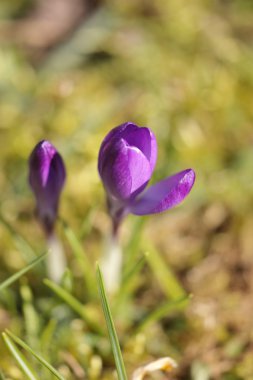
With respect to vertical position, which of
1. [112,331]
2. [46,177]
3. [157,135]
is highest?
[157,135]

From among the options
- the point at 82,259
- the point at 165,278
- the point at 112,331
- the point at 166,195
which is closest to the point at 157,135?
the point at 165,278

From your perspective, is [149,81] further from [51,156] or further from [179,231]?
[51,156]

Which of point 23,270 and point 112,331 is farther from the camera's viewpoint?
point 23,270

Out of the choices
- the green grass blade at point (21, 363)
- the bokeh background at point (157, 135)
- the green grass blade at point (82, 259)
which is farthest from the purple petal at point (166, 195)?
the green grass blade at point (21, 363)

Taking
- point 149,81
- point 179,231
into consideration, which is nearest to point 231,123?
point 149,81

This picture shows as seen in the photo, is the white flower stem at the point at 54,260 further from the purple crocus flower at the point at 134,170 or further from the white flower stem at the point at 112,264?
the purple crocus flower at the point at 134,170

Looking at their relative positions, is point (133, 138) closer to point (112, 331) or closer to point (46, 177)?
point (46, 177)
